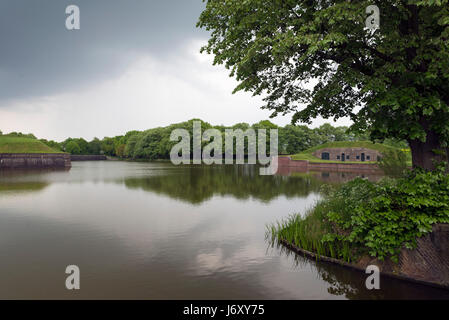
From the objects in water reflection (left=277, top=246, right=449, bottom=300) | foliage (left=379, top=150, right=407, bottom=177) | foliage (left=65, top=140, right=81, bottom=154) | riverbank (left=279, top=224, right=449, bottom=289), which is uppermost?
foliage (left=65, top=140, right=81, bottom=154)

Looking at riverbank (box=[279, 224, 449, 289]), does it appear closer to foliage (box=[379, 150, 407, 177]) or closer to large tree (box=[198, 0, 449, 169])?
large tree (box=[198, 0, 449, 169])

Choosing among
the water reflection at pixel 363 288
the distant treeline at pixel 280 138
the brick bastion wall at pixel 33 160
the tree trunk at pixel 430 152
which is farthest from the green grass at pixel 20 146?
the tree trunk at pixel 430 152

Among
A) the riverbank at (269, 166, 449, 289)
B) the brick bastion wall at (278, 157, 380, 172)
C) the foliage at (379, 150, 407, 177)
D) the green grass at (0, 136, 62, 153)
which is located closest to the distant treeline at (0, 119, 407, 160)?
the brick bastion wall at (278, 157, 380, 172)

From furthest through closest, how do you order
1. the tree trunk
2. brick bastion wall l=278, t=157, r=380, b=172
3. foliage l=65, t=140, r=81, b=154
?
1. foliage l=65, t=140, r=81, b=154
2. brick bastion wall l=278, t=157, r=380, b=172
3. the tree trunk

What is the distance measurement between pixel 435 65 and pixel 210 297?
8.67 meters

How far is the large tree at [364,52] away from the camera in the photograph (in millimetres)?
8000

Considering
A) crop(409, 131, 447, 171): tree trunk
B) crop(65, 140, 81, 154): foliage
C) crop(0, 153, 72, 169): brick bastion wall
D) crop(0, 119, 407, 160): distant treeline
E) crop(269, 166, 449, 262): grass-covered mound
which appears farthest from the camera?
crop(65, 140, 81, 154): foliage

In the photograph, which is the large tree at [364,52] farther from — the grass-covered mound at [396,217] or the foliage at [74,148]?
the foliage at [74,148]

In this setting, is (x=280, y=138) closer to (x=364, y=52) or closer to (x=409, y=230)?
(x=364, y=52)

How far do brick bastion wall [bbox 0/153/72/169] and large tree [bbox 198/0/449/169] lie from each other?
252ft

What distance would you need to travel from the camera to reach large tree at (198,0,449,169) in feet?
26.2

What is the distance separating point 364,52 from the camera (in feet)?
33.2

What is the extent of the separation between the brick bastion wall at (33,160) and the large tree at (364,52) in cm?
7684
